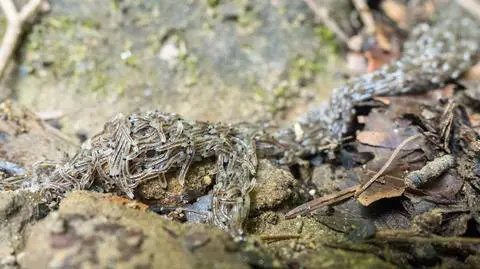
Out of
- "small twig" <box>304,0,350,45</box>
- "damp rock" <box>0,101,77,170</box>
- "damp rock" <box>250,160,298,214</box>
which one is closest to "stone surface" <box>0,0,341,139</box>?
"small twig" <box>304,0,350,45</box>

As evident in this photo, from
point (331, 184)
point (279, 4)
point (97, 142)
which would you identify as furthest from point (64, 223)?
point (279, 4)

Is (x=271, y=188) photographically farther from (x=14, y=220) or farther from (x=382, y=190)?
(x=14, y=220)

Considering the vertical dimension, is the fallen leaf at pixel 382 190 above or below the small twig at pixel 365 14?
below

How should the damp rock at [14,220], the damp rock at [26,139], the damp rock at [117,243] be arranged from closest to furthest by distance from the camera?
the damp rock at [117,243] → the damp rock at [14,220] → the damp rock at [26,139]

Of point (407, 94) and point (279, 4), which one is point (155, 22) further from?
point (407, 94)

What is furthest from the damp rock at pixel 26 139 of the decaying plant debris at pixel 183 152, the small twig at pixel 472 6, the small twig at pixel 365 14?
the small twig at pixel 472 6

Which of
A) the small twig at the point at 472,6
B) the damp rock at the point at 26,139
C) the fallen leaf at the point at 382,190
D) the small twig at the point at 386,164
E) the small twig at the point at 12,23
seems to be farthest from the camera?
the small twig at the point at 472,6

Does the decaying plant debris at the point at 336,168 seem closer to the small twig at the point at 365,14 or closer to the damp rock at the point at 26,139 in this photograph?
the damp rock at the point at 26,139
